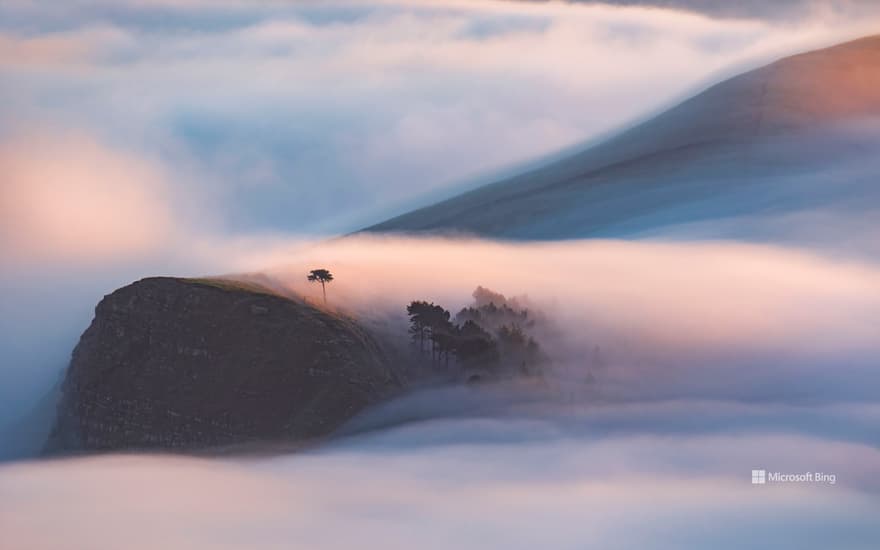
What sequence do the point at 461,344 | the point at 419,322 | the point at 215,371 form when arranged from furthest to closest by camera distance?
the point at 419,322 → the point at 461,344 → the point at 215,371

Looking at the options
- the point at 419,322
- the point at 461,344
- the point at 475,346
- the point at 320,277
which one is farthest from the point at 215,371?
the point at 475,346

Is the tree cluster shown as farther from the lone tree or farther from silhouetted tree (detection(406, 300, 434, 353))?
the lone tree

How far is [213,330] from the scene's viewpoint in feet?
573

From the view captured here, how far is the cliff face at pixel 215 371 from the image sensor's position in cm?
16712

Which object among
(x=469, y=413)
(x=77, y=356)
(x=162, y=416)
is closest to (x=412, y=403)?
(x=469, y=413)

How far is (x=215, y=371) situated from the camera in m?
173

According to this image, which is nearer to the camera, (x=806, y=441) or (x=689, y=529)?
(x=689, y=529)

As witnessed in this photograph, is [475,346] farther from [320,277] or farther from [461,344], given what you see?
[320,277]

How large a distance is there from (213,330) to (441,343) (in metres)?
25.8

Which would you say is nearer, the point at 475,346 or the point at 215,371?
the point at 215,371

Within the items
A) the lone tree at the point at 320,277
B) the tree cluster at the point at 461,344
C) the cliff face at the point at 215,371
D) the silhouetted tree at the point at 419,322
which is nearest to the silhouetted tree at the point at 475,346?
the tree cluster at the point at 461,344

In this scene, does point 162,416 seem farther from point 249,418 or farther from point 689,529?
point 689,529

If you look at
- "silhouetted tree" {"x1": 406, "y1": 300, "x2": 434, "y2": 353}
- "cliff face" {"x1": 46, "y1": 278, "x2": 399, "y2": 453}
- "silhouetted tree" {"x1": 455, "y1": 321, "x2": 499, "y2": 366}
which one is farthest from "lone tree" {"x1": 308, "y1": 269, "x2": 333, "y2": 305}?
"silhouetted tree" {"x1": 455, "y1": 321, "x2": 499, "y2": 366}

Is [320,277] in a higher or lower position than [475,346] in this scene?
higher
